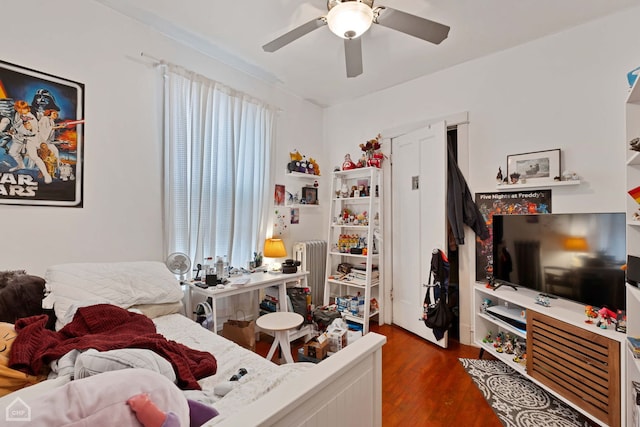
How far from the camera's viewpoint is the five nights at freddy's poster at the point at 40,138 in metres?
1.76

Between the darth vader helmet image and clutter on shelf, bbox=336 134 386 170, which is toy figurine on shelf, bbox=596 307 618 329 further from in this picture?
the darth vader helmet image

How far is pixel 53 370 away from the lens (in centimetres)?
119

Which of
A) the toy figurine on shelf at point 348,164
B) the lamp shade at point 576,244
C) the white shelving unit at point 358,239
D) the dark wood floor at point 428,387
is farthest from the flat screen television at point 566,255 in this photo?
the toy figurine on shelf at point 348,164

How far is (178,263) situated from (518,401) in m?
2.79

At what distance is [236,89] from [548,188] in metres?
3.07

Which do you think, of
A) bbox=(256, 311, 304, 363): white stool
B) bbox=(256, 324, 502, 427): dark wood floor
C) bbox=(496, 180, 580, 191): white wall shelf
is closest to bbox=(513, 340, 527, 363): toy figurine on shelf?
bbox=(256, 324, 502, 427): dark wood floor

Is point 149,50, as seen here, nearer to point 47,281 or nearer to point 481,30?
point 47,281

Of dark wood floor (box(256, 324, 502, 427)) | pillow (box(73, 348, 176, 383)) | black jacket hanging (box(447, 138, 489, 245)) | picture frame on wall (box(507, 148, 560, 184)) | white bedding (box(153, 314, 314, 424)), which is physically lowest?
dark wood floor (box(256, 324, 502, 427))

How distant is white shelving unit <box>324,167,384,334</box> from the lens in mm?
3287

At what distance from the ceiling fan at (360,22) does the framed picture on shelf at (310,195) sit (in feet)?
6.52

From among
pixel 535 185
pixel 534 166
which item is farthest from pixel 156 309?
pixel 534 166

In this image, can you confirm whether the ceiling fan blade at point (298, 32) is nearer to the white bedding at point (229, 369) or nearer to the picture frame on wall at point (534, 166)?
the white bedding at point (229, 369)

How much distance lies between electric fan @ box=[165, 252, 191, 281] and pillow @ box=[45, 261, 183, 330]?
0.87ft

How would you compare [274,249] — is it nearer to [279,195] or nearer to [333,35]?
[279,195]
